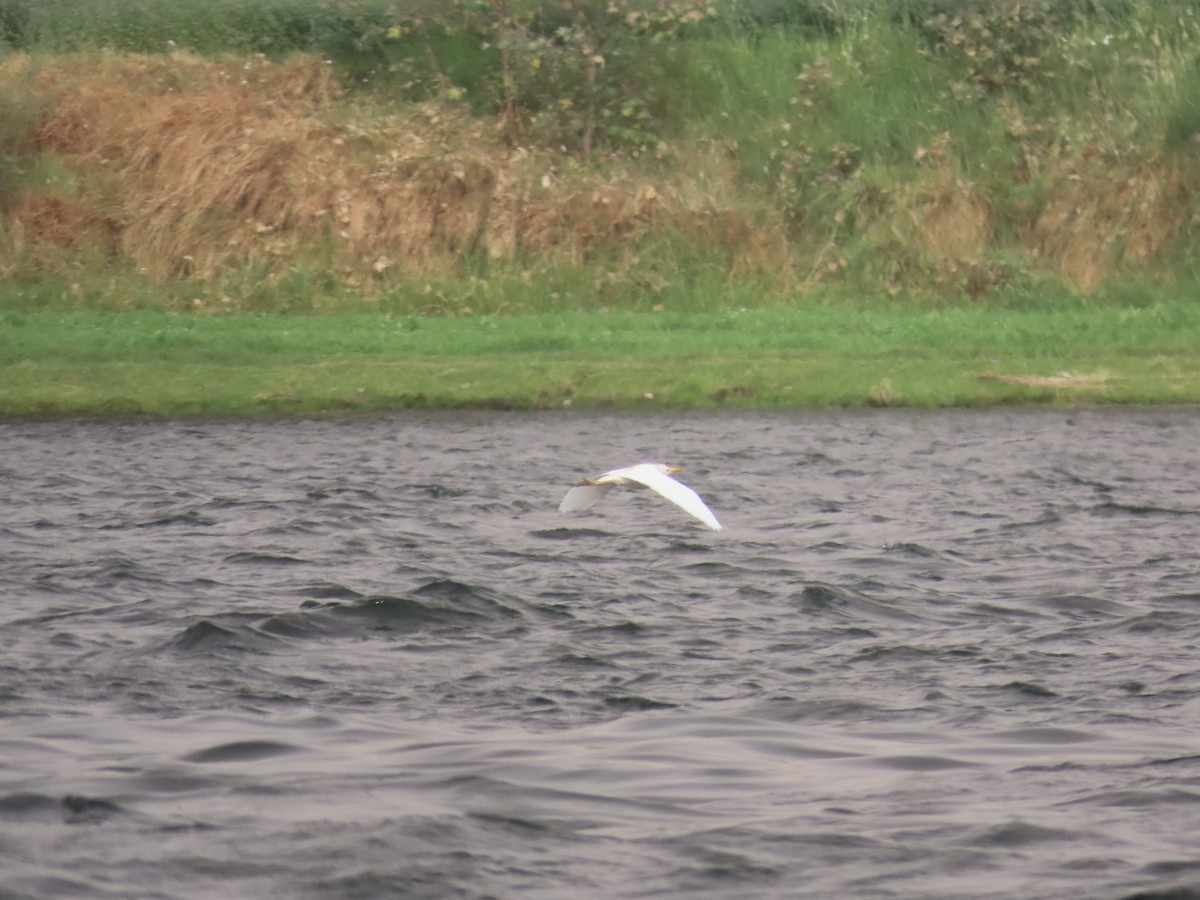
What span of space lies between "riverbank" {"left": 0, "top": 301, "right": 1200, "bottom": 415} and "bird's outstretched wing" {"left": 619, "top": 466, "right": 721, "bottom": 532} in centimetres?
806

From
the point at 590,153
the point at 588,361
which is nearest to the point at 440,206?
the point at 590,153

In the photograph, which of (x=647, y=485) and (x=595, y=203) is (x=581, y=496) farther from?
(x=595, y=203)

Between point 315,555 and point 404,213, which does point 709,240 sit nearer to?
point 404,213

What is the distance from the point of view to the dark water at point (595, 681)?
6.91 meters

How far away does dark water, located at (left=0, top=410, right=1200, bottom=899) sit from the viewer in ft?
22.7

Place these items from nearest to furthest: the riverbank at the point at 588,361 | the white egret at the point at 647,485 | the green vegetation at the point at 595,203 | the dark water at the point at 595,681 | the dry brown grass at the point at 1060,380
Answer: the dark water at the point at 595,681, the white egret at the point at 647,485, the riverbank at the point at 588,361, the dry brown grass at the point at 1060,380, the green vegetation at the point at 595,203

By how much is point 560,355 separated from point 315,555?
860cm

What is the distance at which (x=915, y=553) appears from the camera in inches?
500

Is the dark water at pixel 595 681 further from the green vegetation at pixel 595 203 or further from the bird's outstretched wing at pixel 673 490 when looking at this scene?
→ the green vegetation at pixel 595 203

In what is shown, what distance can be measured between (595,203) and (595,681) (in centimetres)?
1792

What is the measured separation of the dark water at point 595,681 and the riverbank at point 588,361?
2.97 meters

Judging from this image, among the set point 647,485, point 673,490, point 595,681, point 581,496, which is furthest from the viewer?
point 581,496

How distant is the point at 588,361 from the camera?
810 inches

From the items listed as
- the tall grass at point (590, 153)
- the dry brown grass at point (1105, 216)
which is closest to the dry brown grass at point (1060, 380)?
the tall grass at point (590, 153)
